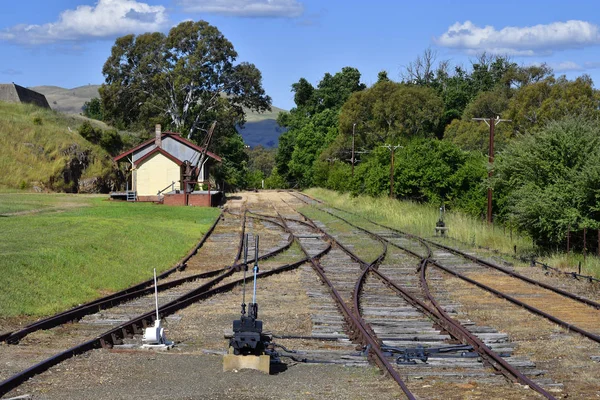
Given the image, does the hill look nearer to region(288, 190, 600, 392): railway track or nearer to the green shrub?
the green shrub

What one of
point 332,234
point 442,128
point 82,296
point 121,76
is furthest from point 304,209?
point 442,128

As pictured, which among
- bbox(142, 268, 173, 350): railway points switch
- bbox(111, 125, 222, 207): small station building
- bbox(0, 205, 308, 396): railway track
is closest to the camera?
bbox(0, 205, 308, 396): railway track

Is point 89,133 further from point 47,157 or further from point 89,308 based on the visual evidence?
point 89,308

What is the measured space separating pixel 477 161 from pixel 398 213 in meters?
8.17

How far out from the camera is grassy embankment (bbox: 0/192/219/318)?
1544 cm

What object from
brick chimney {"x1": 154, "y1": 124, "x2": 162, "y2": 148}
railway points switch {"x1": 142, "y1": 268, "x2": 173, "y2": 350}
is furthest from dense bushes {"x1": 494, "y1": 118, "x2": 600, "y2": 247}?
brick chimney {"x1": 154, "y1": 124, "x2": 162, "y2": 148}

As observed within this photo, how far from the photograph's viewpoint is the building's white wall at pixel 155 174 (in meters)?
63.0

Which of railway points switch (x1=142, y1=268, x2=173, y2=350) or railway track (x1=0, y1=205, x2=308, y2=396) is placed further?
railway points switch (x1=142, y1=268, x2=173, y2=350)

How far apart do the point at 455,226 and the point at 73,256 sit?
19451 millimetres

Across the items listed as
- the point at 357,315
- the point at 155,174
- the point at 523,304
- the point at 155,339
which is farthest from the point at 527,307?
the point at 155,174

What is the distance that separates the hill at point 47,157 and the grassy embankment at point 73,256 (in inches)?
1138

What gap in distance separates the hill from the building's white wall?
7.99m

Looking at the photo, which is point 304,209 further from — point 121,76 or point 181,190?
point 121,76

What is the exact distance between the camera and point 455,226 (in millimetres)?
35031
